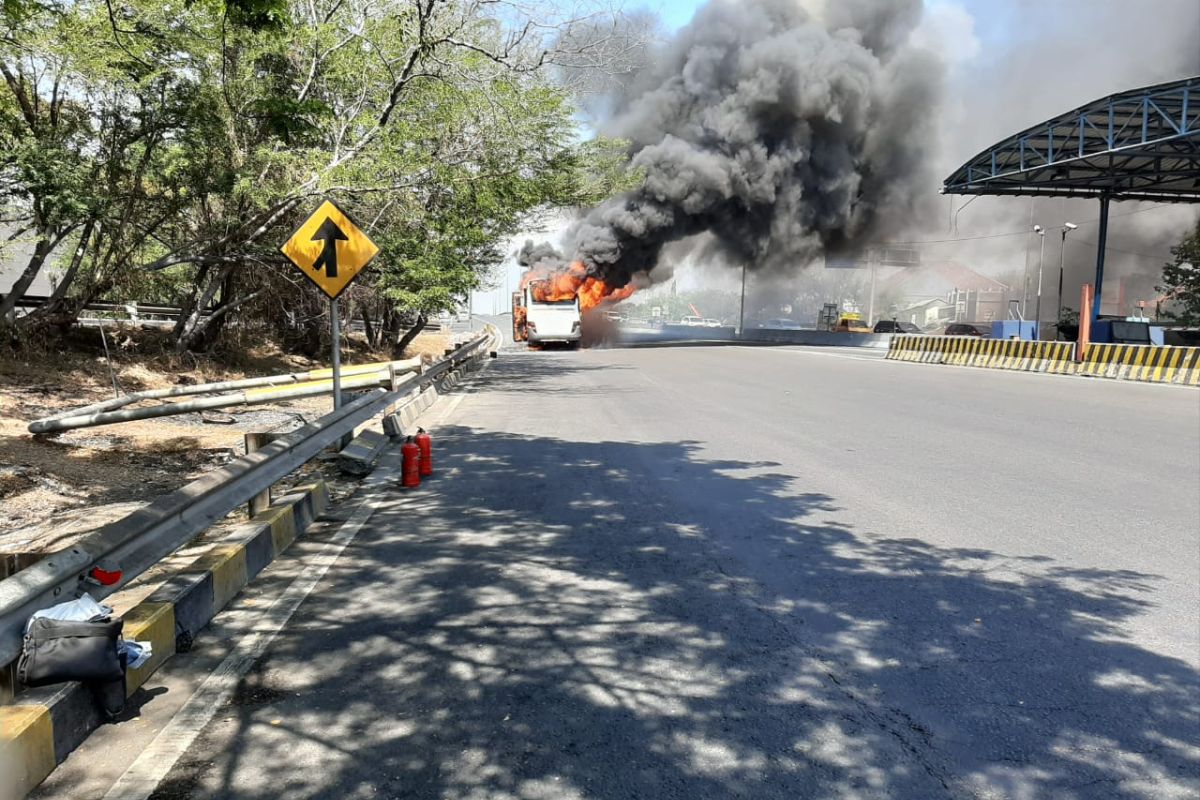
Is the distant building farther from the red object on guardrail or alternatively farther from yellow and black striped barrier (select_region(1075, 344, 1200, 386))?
the red object on guardrail

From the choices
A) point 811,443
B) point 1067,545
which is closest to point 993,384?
point 811,443

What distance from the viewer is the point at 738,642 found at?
3.81m

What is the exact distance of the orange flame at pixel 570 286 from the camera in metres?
34.5

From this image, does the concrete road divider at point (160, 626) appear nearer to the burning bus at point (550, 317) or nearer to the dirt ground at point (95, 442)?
the dirt ground at point (95, 442)

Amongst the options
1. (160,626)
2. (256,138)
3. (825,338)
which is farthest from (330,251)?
(825,338)

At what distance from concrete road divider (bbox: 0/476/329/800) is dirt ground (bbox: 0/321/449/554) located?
1.37 metres

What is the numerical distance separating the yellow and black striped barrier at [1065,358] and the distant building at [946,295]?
49.1m

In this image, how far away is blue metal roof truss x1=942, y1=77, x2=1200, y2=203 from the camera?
23.0 metres

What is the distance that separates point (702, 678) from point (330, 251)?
597 cm

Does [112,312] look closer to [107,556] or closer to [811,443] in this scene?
[811,443]

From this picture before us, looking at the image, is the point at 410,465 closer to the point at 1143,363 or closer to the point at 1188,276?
the point at 1143,363

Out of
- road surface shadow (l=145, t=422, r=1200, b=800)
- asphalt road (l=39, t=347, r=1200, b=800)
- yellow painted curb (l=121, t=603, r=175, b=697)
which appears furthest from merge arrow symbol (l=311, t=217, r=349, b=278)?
yellow painted curb (l=121, t=603, r=175, b=697)

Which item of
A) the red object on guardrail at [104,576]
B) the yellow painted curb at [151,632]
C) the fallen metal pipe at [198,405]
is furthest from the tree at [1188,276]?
the red object on guardrail at [104,576]

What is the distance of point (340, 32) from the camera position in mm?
13992
